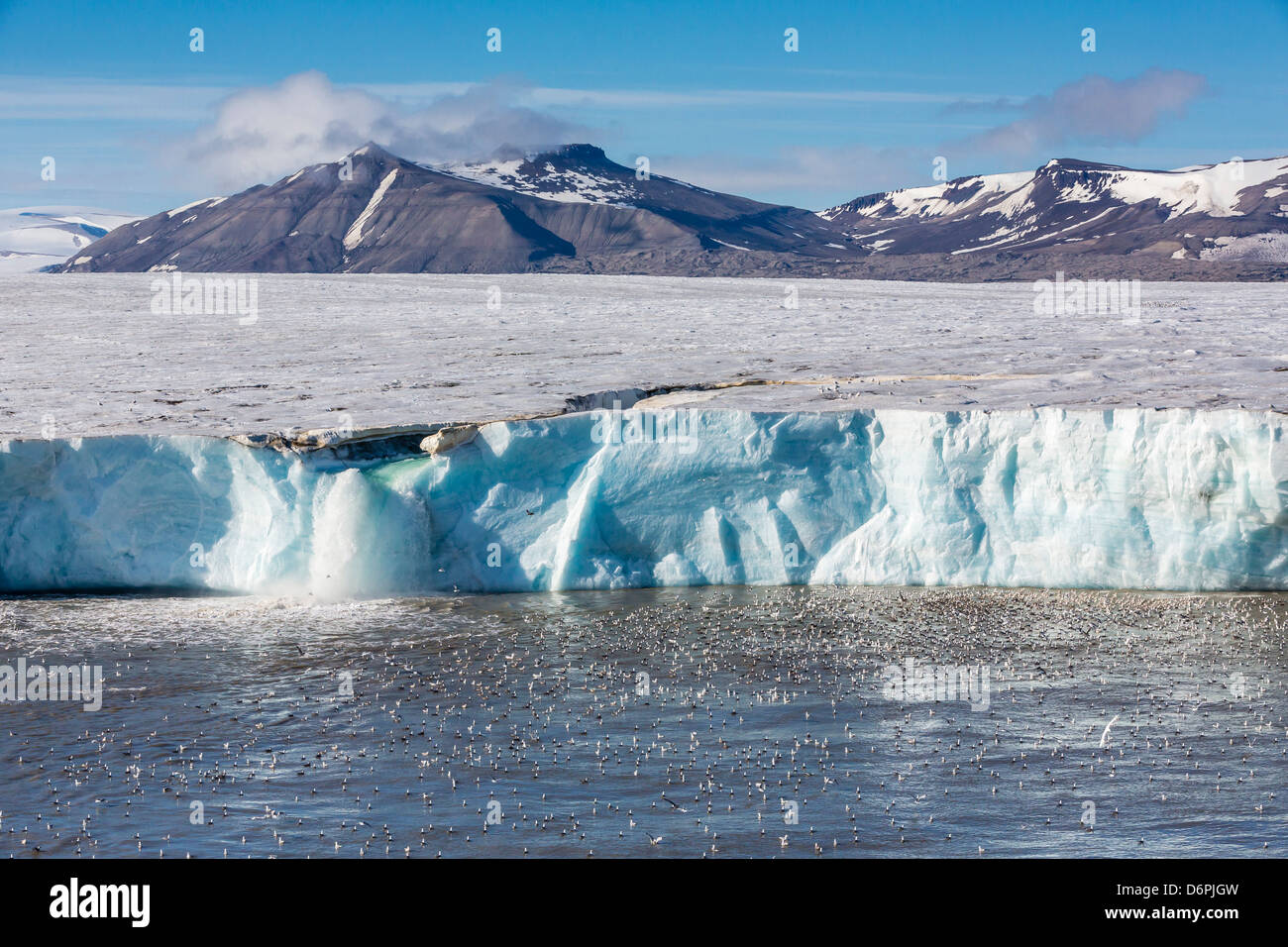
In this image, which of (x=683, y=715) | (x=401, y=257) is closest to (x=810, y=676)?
(x=683, y=715)

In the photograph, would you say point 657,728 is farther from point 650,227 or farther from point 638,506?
point 650,227

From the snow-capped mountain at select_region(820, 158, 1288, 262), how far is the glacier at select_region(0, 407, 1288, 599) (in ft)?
339

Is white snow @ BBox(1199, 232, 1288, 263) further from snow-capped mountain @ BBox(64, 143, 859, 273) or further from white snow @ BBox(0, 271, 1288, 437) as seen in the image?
white snow @ BBox(0, 271, 1288, 437)

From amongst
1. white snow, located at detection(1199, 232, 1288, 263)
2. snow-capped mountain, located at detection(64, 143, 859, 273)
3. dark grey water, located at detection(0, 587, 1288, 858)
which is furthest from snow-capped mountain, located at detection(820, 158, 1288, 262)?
dark grey water, located at detection(0, 587, 1288, 858)

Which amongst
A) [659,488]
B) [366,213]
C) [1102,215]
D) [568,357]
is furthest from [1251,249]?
[659,488]

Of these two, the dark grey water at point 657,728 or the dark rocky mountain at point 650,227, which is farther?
the dark rocky mountain at point 650,227

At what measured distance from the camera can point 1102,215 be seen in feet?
516

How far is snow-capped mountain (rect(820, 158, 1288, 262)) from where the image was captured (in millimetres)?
123312

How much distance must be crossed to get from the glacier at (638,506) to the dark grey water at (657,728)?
2.63ft

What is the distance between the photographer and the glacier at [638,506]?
17875mm

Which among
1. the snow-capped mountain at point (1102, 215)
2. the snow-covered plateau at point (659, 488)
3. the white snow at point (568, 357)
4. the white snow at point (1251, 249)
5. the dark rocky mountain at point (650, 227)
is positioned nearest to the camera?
the snow-covered plateau at point (659, 488)

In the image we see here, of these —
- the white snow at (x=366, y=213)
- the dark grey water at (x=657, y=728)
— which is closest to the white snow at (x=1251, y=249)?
the white snow at (x=366, y=213)

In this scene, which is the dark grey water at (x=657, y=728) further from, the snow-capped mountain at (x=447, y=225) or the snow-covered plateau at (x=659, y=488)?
the snow-capped mountain at (x=447, y=225)
